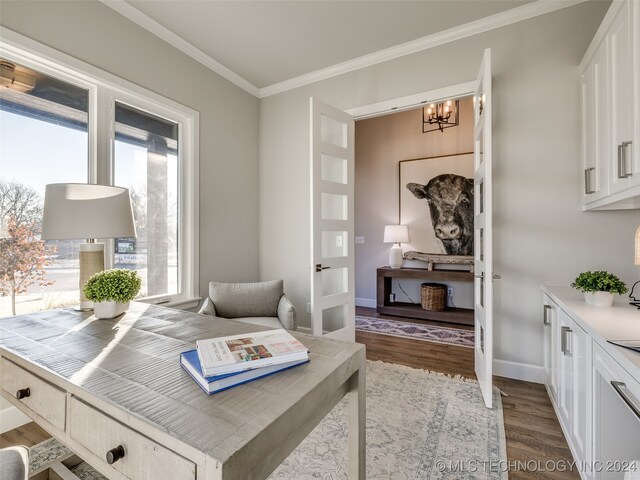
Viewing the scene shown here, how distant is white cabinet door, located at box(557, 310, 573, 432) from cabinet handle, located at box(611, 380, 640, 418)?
24.6 inches

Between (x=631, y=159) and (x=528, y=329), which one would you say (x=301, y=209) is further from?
(x=631, y=159)

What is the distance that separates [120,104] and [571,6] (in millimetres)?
3434

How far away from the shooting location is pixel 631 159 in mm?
1428

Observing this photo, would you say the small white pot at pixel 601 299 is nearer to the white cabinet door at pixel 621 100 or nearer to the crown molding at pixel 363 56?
the white cabinet door at pixel 621 100

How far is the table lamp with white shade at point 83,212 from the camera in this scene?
144 cm

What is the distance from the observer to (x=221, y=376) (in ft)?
2.74

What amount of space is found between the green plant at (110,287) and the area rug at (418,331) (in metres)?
2.88

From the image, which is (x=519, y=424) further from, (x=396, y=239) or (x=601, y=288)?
(x=396, y=239)

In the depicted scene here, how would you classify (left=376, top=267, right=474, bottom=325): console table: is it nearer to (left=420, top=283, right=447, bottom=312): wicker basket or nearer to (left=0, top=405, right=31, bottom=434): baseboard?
(left=420, top=283, right=447, bottom=312): wicker basket

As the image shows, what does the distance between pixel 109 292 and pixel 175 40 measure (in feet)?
7.60

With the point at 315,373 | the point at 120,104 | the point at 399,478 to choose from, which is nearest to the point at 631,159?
the point at 315,373

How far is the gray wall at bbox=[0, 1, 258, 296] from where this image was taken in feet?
6.67

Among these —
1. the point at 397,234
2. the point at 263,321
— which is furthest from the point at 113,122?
the point at 397,234

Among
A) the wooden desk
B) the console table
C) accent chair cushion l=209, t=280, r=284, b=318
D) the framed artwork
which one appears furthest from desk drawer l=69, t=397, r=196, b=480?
the framed artwork
